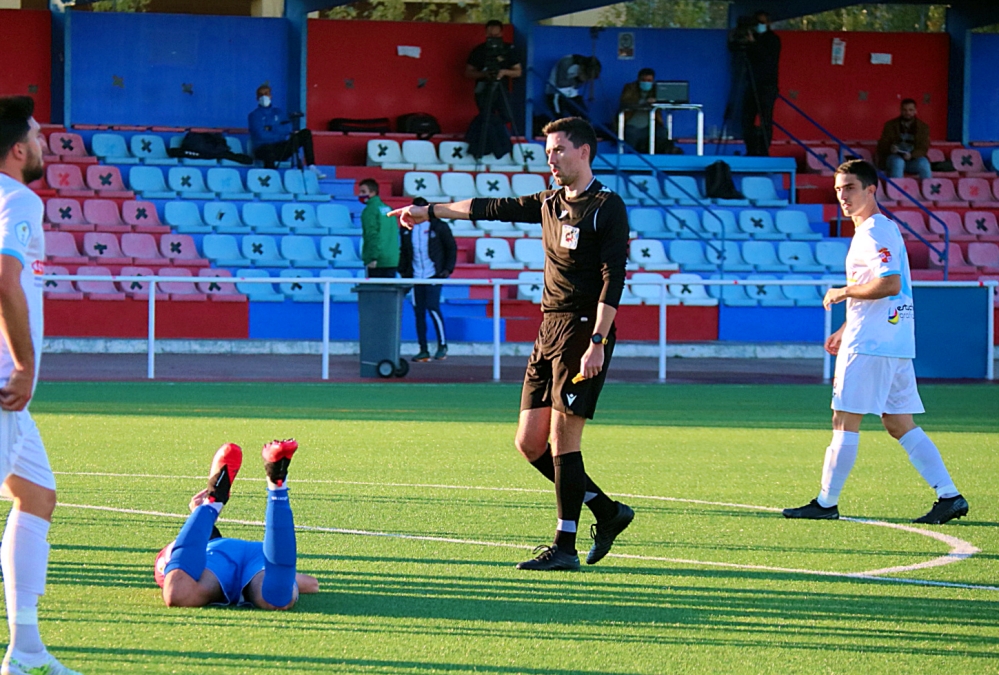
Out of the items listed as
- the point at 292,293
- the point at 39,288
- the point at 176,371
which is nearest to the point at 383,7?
the point at 292,293

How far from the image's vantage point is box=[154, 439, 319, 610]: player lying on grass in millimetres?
4918

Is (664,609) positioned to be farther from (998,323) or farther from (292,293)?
(998,323)

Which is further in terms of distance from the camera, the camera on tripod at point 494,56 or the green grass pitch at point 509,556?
the camera on tripod at point 494,56

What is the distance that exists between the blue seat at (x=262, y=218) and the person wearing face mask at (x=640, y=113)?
6.88 meters

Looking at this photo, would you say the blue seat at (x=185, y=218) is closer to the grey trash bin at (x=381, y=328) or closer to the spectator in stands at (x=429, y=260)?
the spectator in stands at (x=429, y=260)

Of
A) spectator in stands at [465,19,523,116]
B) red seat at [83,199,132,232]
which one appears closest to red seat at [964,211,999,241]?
spectator in stands at [465,19,523,116]

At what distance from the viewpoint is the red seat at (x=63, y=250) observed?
68.0 feet

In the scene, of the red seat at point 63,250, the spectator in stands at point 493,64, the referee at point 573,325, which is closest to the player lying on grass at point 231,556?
the referee at point 573,325

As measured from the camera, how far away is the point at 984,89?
96.1ft

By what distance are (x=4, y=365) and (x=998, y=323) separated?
1998 cm

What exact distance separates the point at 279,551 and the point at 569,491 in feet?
5.26

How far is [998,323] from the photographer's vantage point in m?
21.7

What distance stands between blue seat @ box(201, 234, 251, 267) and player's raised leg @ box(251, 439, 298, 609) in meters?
16.7

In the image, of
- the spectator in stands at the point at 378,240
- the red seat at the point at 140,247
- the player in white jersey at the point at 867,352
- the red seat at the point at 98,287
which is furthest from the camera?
the red seat at the point at 140,247
